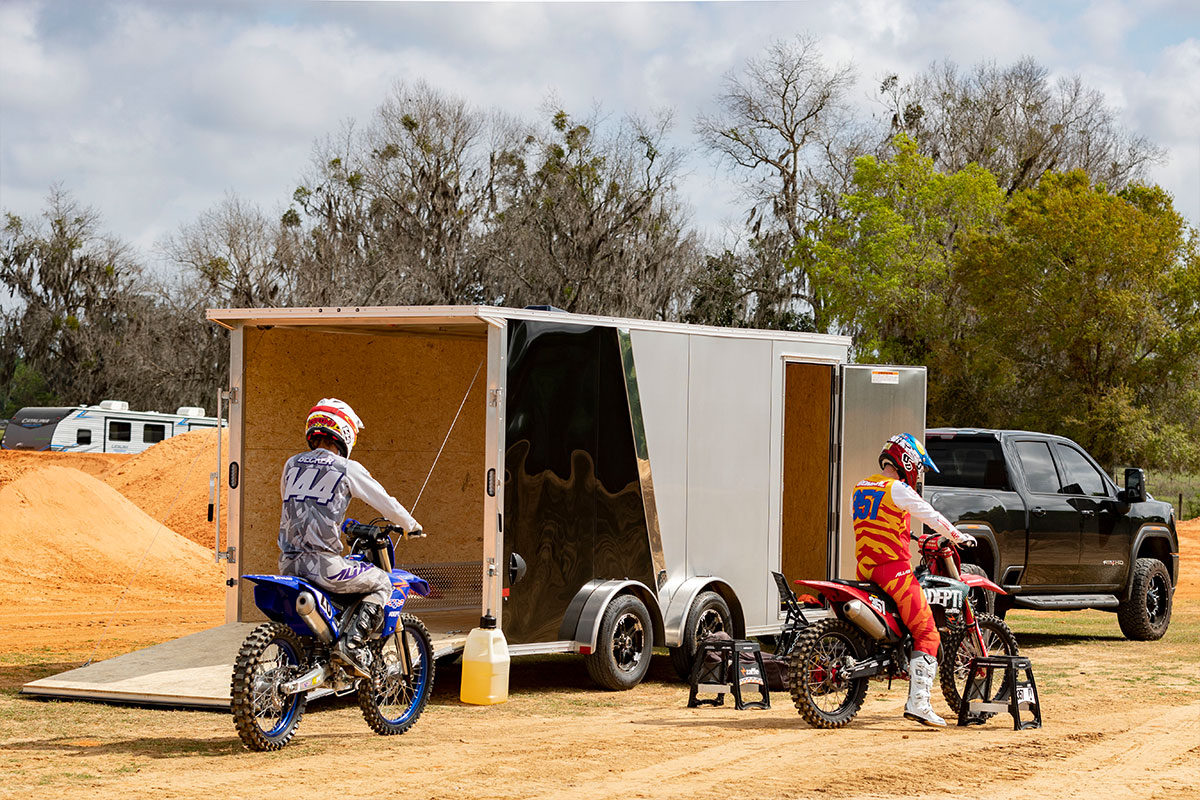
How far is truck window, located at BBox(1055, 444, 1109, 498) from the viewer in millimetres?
14812

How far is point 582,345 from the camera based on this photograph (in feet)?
35.6

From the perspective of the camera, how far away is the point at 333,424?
8383mm

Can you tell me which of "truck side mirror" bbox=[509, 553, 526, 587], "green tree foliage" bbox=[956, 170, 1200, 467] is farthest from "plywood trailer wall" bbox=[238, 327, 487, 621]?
"green tree foliage" bbox=[956, 170, 1200, 467]

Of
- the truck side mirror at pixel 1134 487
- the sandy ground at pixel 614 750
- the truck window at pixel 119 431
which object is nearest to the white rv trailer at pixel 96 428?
the truck window at pixel 119 431

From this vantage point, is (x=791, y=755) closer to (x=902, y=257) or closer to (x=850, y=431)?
(x=850, y=431)

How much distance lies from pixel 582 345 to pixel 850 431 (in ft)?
9.15

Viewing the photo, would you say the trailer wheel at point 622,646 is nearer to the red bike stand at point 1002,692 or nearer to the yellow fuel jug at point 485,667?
the yellow fuel jug at point 485,667

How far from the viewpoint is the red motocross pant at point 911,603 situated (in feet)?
29.8

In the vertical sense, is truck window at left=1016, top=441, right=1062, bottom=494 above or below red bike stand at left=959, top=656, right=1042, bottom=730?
above

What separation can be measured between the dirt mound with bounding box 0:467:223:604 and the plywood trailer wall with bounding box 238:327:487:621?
322 inches

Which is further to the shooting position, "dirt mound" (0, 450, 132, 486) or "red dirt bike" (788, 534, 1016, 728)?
"dirt mound" (0, 450, 132, 486)

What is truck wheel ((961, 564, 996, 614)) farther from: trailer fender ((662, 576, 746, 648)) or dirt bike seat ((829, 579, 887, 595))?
dirt bike seat ((829, 579, 887, 595))

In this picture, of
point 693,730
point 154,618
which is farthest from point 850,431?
point 154,618

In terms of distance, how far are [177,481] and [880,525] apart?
21421 mm
